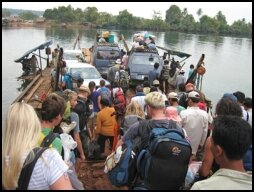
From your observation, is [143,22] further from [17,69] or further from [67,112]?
[67,112]

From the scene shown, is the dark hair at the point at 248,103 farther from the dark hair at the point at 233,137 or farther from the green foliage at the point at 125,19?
the green foliage at the point at 125,19

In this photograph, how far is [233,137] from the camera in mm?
2367

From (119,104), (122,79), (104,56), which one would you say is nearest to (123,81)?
(122,79)

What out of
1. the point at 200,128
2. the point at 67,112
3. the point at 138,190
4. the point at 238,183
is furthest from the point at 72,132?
the point at 238,183

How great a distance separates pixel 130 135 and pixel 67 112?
1280 mm

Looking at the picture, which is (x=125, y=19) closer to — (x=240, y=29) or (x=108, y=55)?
(x=240, y=29)

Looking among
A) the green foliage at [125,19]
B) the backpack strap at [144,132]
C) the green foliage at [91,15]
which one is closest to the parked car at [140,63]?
the backpack strap at [144,132]

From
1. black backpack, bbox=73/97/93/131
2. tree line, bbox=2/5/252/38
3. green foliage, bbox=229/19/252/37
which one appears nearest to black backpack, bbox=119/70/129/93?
black backpack, bbox=73/97/93/131

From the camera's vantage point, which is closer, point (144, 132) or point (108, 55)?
point (144, 132)

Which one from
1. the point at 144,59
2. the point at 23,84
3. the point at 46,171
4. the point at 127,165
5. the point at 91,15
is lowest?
the point at 23,84

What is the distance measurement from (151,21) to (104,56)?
131844 millimetres

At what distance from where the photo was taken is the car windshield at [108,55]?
16.7 metres

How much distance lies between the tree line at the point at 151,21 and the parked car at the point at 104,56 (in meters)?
115

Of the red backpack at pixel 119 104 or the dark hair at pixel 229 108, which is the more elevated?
the dark hair at pixel 229 108
